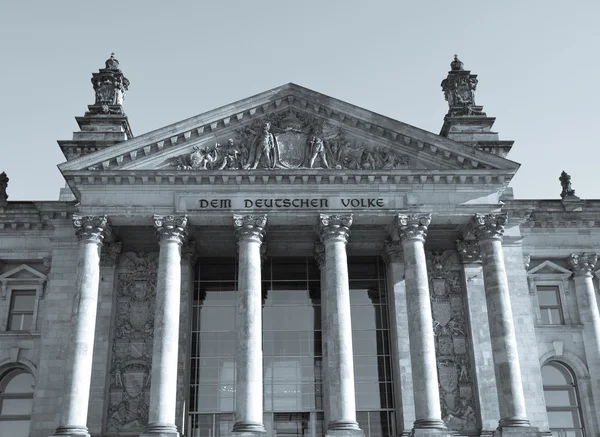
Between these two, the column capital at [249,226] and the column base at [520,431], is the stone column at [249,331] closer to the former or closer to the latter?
the column capital at [249,226]

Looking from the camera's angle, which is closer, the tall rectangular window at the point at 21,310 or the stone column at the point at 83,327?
the stone column at the point at 83,327

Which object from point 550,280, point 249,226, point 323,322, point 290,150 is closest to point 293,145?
point 290,150

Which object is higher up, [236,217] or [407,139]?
[407,139]

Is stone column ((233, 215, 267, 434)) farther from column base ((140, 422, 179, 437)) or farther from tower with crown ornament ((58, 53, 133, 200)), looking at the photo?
tower with crown ornament ((58, 53, 133, 200))

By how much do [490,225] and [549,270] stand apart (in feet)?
22.4

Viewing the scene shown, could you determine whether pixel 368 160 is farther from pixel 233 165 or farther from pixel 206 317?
pixel 206 317

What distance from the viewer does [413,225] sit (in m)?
34.7

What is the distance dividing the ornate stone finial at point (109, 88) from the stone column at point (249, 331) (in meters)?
11.1

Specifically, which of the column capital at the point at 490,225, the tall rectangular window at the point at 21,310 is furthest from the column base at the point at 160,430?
the column capital at the point at 490,225

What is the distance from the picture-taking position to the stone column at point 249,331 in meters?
31.1

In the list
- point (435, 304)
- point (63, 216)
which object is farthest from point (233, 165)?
point (435, 304)

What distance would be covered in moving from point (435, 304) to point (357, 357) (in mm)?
4605

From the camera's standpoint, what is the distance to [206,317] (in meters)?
38.1

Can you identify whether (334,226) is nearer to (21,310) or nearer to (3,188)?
(21,310)
